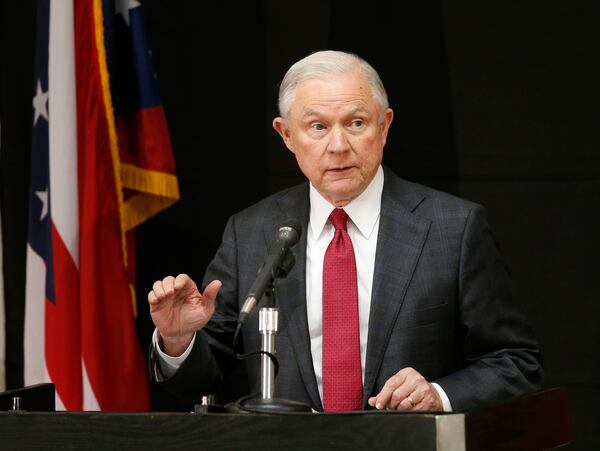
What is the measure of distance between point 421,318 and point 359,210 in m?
0.36

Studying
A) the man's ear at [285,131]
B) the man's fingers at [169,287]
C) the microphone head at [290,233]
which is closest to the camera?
the microphone head at [290,233]

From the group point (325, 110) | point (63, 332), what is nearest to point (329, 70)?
point (325, 110)

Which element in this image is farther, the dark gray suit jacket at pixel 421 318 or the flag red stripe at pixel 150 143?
the flag red stripe at pixel 150 143

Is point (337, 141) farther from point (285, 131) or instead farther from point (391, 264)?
point (391, 264)

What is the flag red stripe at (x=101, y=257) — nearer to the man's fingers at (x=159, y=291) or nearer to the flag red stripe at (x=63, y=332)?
the flag red stripe at (x=63, y=332)

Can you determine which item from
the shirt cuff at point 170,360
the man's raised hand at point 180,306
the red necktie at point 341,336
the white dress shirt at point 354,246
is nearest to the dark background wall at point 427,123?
the white dress shirt at point 354,246

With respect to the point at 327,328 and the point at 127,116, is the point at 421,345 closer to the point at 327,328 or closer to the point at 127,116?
the point at 327,328

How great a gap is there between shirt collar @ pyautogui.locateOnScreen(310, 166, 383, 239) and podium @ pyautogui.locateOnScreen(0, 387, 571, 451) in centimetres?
98

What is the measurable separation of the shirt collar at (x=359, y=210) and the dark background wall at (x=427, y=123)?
3.22 ft

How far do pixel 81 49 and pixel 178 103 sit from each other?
51 centimetres

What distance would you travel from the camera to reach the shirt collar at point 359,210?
116 inches

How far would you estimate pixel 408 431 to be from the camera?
180 centimetres

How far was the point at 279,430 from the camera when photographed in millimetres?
1854

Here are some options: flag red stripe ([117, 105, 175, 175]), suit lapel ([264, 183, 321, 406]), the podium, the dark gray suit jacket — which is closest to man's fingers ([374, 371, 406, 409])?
the podium
